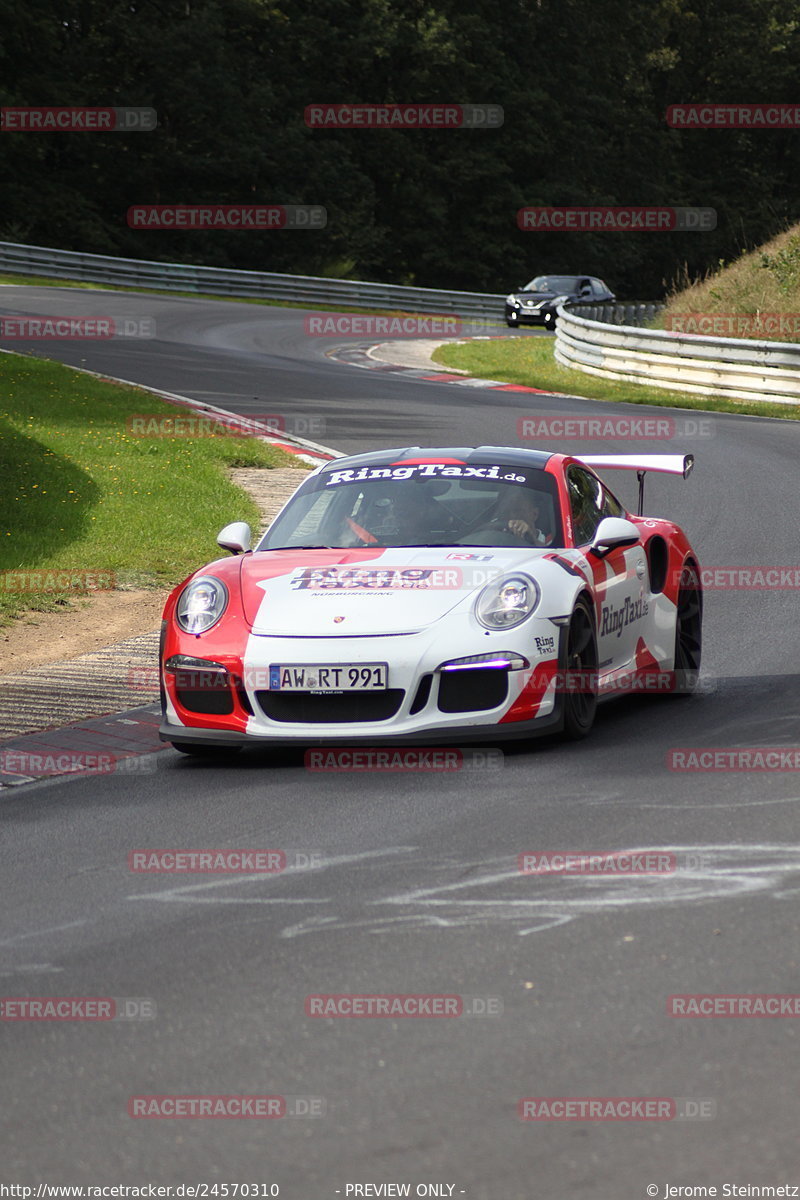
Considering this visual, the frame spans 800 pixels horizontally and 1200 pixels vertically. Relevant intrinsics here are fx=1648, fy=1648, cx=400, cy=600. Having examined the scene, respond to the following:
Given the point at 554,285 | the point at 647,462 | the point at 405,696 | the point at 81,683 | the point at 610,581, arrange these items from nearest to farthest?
the point at 405,696 < the point at 610,581 < the point at 647,462 < the point at 81,683 < the point at 554,285

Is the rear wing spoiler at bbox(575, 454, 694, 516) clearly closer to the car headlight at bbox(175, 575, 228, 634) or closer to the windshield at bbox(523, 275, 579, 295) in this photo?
the car headlight at bbox(175, 575, 228, 634)

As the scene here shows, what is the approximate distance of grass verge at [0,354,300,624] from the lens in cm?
1295

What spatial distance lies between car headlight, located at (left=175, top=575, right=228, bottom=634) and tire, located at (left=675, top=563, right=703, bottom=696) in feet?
8.46

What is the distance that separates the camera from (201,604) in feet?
25.1

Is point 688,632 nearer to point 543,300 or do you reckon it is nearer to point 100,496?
point 100,496

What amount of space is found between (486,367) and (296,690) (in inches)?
972

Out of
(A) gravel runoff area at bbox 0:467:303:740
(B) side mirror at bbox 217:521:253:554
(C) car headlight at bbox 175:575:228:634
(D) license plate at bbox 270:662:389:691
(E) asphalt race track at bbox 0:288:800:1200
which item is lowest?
(A) gravel runoff area at bbox 0:467:303:740

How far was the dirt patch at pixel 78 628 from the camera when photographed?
10.4 metres

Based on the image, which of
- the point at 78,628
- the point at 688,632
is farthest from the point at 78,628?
the point at 688,632

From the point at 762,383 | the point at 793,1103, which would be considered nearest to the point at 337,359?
the point at 762,383

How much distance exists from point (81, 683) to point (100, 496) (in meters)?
6.99

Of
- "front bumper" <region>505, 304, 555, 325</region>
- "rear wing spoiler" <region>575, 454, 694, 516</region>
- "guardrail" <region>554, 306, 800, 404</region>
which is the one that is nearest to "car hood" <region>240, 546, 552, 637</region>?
"rear wing spoiler" <region>575, 454, 694, 516</region>

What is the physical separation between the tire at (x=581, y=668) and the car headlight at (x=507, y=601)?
235 mm

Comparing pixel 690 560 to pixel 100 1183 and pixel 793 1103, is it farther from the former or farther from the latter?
pixel 100 1183
